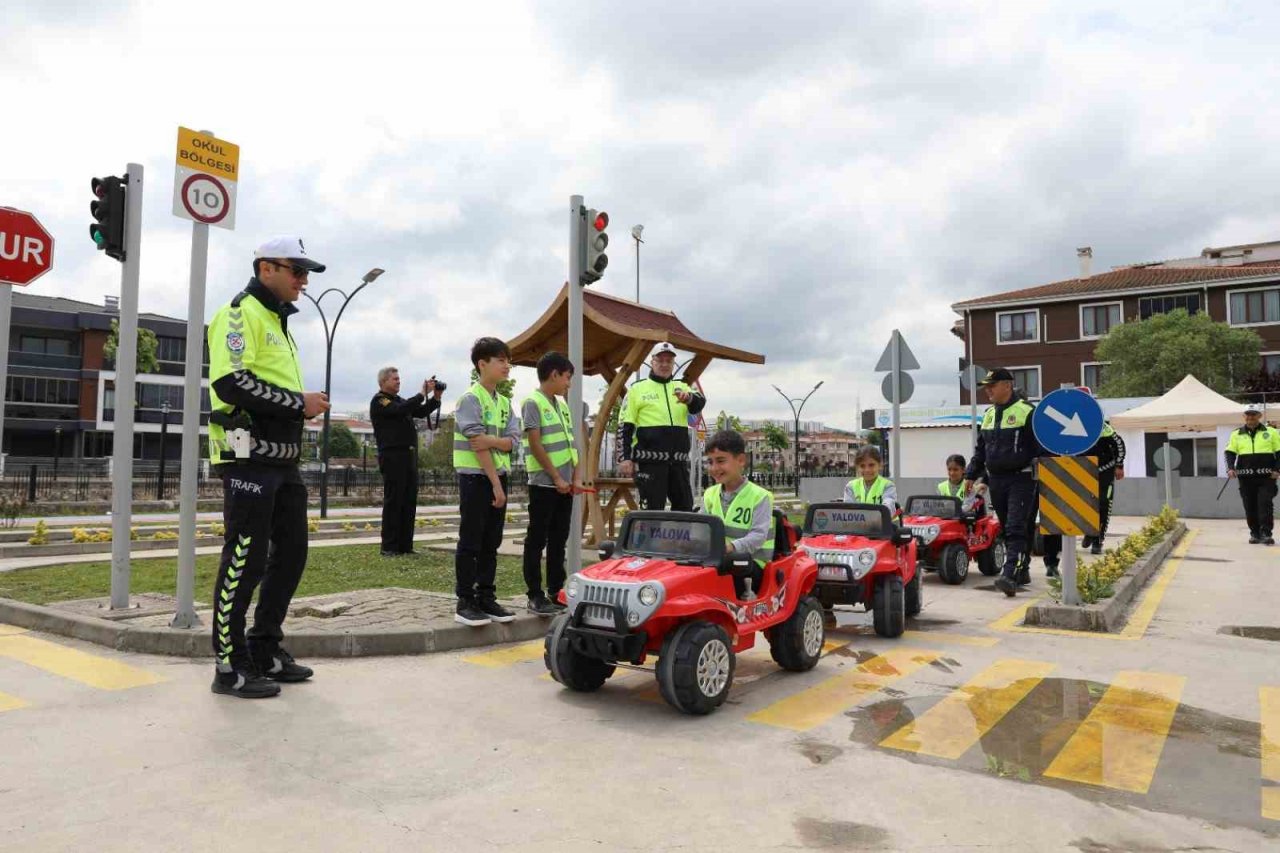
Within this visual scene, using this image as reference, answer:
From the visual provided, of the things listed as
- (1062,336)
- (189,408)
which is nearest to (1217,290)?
(1062,336)

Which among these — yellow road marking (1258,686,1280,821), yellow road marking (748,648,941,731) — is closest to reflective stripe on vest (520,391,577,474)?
yellow road marking (748,648,941,731)

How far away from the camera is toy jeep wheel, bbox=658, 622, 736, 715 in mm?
4438

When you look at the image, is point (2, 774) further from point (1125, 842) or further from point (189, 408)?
point (1125, 842)

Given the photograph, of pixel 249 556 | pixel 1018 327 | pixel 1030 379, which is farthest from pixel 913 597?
pixel 1018 327

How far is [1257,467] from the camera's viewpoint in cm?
1552

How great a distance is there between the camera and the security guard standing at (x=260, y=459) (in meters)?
4.77

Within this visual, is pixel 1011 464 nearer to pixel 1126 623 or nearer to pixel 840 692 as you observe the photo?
pixel 1126 623

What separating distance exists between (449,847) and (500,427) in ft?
12.7

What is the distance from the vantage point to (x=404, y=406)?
10000 millimetres

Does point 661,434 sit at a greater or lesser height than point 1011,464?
greater

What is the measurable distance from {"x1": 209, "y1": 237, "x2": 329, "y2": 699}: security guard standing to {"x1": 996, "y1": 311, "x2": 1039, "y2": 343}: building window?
177 ft

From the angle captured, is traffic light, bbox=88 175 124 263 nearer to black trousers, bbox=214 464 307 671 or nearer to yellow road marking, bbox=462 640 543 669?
black trousers, bbox=214 464 307 671

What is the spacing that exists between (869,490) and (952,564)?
2.01 m

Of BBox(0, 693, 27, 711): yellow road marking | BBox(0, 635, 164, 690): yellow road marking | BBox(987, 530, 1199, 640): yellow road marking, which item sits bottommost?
BBox(987, 530, 1199, 640): yellow road marking
